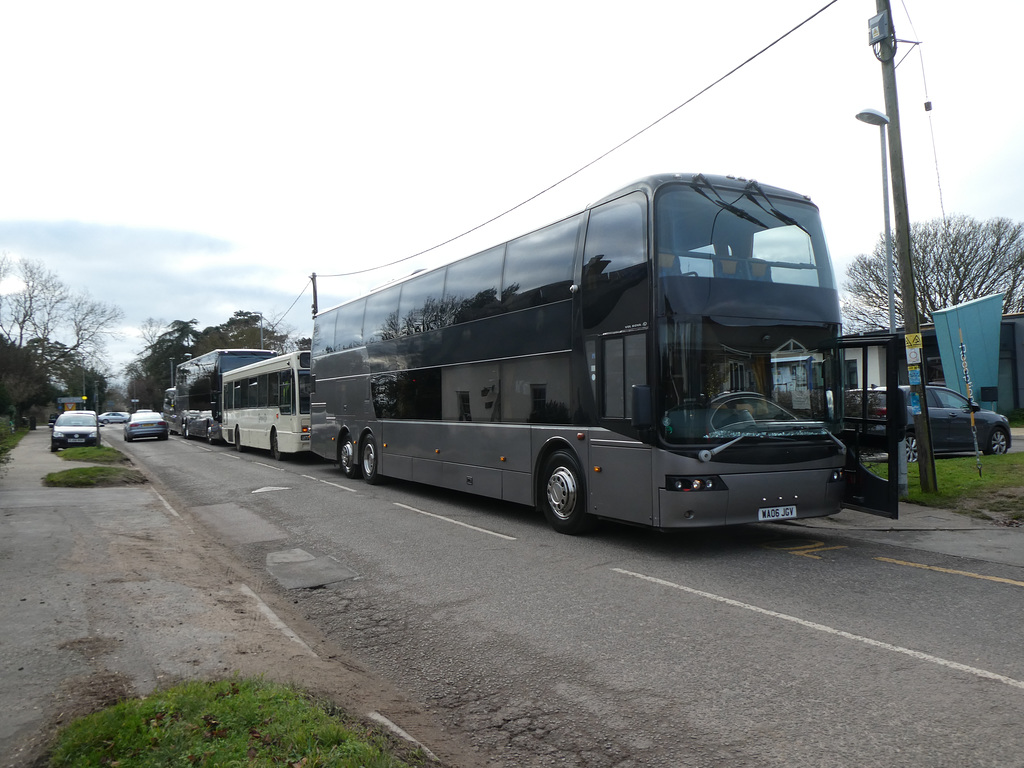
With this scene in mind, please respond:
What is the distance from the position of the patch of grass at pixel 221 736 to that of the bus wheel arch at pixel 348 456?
1269cm

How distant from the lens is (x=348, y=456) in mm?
16797

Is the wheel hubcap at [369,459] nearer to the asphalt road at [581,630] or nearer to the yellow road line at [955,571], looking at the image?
the asphalt road at [581,630]

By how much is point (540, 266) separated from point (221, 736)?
24.4ft

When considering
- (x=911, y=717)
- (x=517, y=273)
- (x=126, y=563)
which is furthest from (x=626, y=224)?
(x=126, y=563)

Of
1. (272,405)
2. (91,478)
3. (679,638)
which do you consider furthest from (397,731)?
(272,405)

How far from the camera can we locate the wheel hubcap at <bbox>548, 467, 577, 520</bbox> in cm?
920

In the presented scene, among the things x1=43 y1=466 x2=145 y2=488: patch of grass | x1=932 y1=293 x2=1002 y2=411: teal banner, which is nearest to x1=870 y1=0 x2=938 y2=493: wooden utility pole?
x1=932 y1=293 x2=1002 y2=411: teal banner

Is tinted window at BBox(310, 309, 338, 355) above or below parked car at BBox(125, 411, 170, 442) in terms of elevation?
above

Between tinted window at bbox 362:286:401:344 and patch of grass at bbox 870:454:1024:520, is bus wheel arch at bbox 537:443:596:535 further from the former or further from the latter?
tinted window at bbox 362:286:401:344

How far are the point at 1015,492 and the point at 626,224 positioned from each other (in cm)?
740

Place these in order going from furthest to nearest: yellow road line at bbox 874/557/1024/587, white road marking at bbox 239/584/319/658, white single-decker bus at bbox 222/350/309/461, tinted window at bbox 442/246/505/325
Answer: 1. white single-decker bus at bbox 222/350/309/461
2. tinted window at bbox 442/246/505/325
3. yellow road line at bbox 874/557/1024/587
4. white road marking at bbox 239/584/319/658

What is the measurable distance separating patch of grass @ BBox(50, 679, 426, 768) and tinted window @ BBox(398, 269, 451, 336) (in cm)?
897

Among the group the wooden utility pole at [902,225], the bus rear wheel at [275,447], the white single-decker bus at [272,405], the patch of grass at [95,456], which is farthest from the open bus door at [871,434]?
the patch of grass at [95,456]

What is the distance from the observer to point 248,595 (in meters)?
6.73
